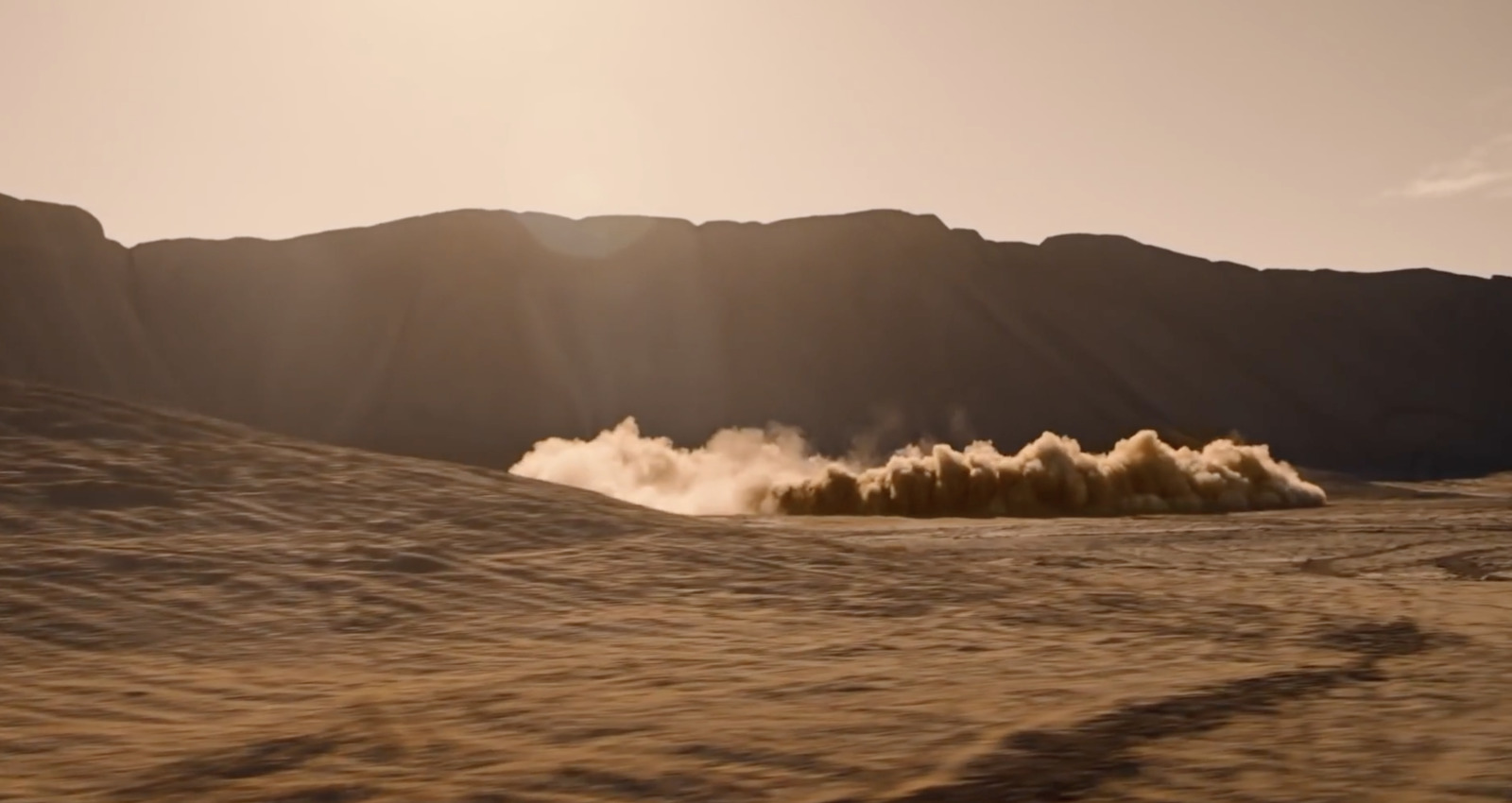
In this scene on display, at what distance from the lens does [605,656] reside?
7125 millimetres

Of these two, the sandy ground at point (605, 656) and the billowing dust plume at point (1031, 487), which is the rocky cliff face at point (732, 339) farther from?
the sandy ground at point (605, 656)

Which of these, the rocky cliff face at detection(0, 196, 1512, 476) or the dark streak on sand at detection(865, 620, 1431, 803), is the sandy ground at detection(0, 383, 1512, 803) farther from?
the rocky cliff face at detection(0, 196, 1512, 476)

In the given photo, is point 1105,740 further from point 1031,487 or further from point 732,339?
point 732,339

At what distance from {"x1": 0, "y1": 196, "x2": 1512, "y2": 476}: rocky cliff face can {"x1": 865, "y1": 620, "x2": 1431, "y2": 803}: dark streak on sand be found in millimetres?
64566

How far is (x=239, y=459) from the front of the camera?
1167 cm

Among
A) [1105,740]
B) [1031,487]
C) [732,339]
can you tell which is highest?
[732,339]

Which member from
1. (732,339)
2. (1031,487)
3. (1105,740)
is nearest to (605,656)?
(1105,740)

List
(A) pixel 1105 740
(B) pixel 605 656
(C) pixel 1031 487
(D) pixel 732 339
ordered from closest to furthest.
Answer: (A) pixel 1105 740, (B) pixel 605 656, (C) pixel 1031 487, (D) pixel 732 339

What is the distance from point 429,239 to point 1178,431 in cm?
4408

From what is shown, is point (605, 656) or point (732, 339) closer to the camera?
point (605, 656)

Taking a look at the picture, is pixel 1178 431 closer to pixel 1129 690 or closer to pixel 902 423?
pixel 902 423

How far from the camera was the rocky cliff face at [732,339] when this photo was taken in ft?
240

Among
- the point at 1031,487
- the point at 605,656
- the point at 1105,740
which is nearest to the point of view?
the point at 1105,740

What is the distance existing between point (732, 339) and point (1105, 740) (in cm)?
7571
